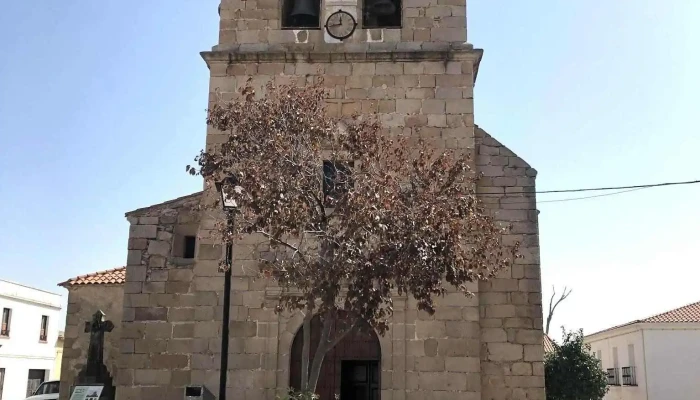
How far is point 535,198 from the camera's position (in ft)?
35.7

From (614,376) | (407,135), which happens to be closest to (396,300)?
(407,135)

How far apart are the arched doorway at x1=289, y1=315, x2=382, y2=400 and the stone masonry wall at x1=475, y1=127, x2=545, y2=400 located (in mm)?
1587

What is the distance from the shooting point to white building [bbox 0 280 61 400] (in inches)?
1177

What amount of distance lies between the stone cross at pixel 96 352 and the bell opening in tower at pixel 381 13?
635 cm

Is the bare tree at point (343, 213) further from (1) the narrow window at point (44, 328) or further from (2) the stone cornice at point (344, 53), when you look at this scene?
(1) the narrow window at point (44, 328)

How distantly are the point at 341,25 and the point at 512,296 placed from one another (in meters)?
4.89

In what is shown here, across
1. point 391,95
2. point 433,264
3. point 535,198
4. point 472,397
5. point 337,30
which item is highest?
point 337,30

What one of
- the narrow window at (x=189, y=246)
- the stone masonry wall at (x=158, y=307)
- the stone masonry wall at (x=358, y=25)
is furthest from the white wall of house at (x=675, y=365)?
the stone masonry wall at (x=158, y=307)

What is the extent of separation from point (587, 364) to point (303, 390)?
433 inches

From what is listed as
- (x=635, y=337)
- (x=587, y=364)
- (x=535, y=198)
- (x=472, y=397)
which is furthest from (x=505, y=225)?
(x=635, y=337)

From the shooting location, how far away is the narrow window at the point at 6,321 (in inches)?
1186

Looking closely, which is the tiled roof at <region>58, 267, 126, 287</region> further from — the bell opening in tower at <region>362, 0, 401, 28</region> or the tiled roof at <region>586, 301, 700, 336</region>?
the tiled roof at <region>586, 301, 700, 336</region>

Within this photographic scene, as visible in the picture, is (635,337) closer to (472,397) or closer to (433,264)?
(472,397)

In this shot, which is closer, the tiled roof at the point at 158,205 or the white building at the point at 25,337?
the tiled roof at the point at 158,205
